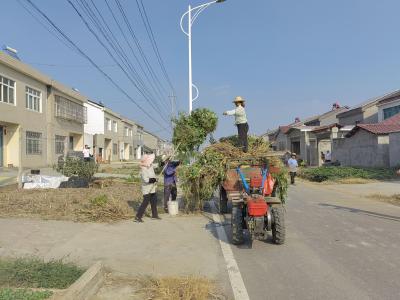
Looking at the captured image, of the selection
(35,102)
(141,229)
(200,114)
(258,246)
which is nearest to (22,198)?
(141,229)

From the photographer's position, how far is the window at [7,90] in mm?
27062

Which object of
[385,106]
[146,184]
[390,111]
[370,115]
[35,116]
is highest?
[385,106]

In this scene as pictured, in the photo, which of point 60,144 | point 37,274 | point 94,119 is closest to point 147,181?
point 37,274

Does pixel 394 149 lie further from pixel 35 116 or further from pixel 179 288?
pixel 35 116

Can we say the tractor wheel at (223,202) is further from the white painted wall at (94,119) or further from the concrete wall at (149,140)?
the concrete wall at (149,140)

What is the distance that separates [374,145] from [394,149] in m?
2.18

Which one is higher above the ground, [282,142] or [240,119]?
[282,142]

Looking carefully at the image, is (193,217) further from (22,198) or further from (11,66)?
(11,66)

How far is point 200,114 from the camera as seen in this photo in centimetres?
1338

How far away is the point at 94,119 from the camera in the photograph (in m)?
54.8

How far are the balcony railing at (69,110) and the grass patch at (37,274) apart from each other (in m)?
32.4

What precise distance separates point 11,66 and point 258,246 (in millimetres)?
25060

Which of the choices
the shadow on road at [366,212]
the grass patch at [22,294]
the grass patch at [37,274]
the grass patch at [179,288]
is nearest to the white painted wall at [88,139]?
the shadow on road at [366,212]

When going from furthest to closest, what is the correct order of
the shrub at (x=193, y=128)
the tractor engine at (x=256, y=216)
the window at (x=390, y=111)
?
the window at (x=390, y=111) → the shrub at (x=193, y=128) → the tractor engine at (x=256, y=216)
